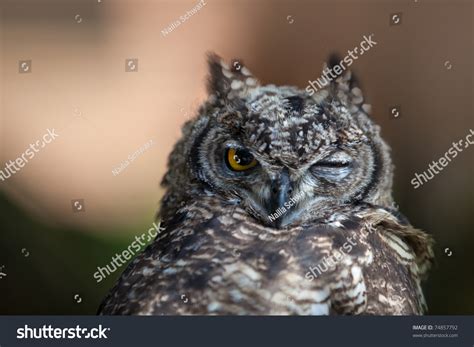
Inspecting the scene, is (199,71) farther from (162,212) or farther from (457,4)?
(457,4)

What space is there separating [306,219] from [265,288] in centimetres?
27

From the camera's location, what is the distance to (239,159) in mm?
1716

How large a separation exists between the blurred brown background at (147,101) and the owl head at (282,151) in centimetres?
30

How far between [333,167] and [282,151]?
0.18 m

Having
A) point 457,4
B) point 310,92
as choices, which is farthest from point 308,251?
point 457,4

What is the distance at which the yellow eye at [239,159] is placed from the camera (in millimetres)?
1694

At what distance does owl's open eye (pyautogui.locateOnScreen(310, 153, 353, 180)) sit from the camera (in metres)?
1.69

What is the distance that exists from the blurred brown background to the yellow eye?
0.48 meters
